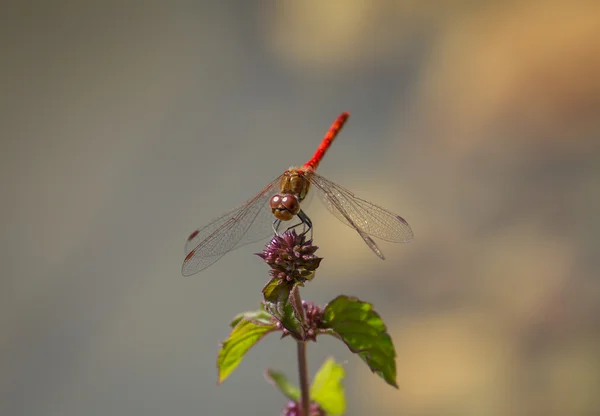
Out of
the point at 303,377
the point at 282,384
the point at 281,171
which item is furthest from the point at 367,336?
the point at 281,171

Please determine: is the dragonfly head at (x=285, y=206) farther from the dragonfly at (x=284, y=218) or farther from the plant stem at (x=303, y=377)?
the plant stem at (x=303, y=377)

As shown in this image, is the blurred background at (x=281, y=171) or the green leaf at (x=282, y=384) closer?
the green leaf at (x=282, y=384)

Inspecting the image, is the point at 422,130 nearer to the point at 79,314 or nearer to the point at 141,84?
the point at 141,84

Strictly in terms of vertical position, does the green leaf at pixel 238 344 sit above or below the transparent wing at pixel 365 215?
below

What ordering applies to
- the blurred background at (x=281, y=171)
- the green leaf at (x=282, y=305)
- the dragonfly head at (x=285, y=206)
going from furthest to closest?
the blurred background at (x=281, y=171) < the dragonfly head at (x=285, y=206) < the green leaf at (x=282, y=305)

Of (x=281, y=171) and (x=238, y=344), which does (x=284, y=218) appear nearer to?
(x=238, y=344)

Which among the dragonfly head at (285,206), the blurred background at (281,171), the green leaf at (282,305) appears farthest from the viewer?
the blurred background at (281,171)

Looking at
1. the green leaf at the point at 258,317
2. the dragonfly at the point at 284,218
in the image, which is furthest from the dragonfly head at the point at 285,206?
the green leaf at the point at 258,317
